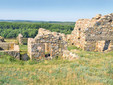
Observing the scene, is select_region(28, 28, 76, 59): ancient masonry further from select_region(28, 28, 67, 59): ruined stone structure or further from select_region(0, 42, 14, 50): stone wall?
select_region(0, 42, 14, 50): stone wall

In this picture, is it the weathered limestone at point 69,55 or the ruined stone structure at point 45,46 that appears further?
the ruined stone structure at point 45,46

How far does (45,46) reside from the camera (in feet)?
47.5

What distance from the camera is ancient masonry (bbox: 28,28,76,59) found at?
13.5 metres

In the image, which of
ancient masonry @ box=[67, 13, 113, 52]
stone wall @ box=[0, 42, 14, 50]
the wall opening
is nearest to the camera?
the wall opening

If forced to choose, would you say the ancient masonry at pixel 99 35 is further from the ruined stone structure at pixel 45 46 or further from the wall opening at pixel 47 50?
the wall opening at pixel 47 50

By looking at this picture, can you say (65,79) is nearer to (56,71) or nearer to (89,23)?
(56,71)

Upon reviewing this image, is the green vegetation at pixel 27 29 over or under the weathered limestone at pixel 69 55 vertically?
under

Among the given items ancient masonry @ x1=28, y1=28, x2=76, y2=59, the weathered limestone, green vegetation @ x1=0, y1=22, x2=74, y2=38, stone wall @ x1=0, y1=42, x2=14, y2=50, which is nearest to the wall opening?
ancient masonry @ x1=28, y1=28, x2=76, y2=59

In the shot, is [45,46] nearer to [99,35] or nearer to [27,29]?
[99,35]

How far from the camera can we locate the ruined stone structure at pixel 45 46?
1346 cm

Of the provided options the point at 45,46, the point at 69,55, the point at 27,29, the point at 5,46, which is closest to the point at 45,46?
the point at 45,46

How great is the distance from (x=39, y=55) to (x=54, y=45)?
1.76 meters

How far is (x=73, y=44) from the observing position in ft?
77.9

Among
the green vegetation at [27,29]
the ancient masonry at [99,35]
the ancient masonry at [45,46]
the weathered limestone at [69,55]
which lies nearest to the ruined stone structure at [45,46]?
the ancient masonry at [45,46]
